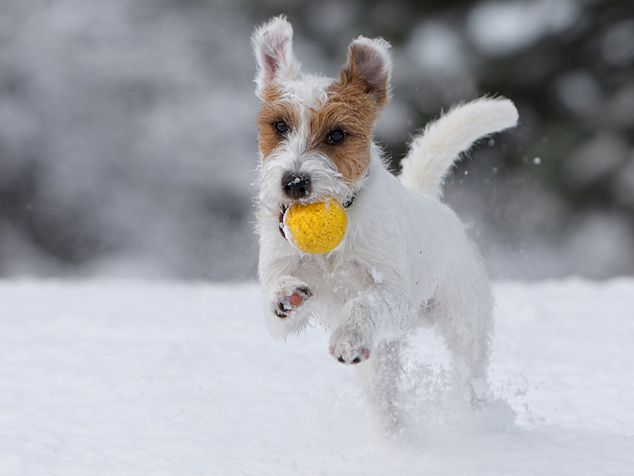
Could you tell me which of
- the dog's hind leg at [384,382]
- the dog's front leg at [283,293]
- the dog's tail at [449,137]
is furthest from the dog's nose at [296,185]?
the dog's tail at [449,137]

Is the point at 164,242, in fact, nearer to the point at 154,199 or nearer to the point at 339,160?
the point at 154,199

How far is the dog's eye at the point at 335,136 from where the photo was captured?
3271 millimetres

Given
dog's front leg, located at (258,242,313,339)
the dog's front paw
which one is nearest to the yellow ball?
dog's front leg, located at (258,242,313,339)

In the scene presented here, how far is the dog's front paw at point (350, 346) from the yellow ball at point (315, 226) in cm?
42

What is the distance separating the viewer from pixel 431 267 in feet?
12.8

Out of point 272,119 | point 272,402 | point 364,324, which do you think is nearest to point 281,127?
point 272,119

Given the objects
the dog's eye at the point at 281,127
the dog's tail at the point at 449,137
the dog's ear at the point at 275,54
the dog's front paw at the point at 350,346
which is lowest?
the dog's front paw at the point at 350,346

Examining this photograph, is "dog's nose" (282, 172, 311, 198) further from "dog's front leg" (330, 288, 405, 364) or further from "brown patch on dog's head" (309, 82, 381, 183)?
"dog's front leg" (330, 288, 405, 364)

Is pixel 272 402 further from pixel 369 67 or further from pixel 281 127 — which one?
pixel 369 67

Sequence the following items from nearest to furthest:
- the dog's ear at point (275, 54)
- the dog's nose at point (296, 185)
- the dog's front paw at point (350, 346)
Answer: the dog's front paw at point (350, 346)
the dog's nose at point (296, 185)
the dog's ear at point (275, 54)

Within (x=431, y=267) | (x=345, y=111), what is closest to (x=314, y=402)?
(x=431, y=267)

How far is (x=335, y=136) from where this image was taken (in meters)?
3.29

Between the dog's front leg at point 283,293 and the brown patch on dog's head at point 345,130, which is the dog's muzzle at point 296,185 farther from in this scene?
the dog's front leg at point 283,293

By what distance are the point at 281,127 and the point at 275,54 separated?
555 millimetres
